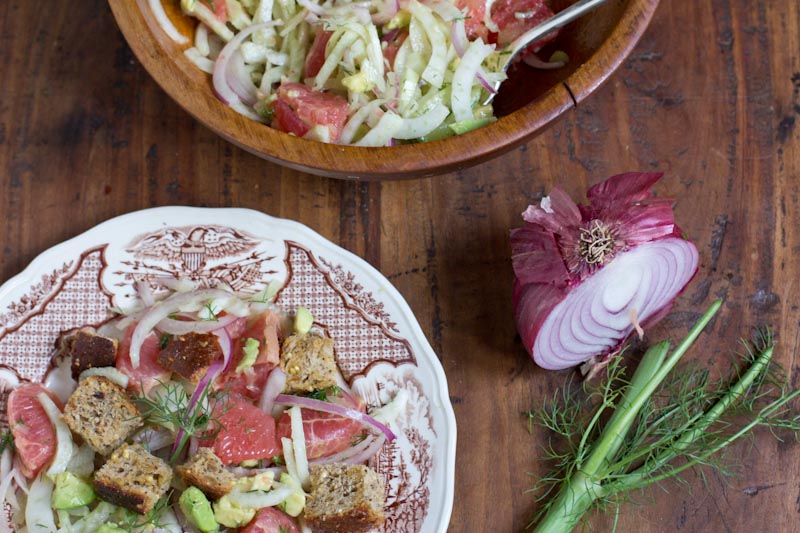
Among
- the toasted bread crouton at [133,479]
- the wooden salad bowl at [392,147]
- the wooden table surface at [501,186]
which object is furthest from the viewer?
the wooden table surface at [501,186]

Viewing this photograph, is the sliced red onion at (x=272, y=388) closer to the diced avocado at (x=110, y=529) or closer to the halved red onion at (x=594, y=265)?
the diced avocado at (x=110, y=529)

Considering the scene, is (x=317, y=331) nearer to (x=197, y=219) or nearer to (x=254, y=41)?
(x=197, y=219)

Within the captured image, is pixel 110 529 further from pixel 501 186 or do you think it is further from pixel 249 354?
pixel 501 186

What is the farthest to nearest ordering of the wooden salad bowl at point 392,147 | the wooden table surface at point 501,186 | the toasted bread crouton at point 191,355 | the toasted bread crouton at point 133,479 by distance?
the wooden table surface at point 501,186
the toasted bread crouton at point 191,355
the toasted bread crouton at point 133,479
the wooden salad bowl at point 392,147

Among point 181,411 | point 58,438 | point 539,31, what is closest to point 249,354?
point 181,411

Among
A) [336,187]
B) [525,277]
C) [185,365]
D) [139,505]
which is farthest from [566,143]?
[139,505]

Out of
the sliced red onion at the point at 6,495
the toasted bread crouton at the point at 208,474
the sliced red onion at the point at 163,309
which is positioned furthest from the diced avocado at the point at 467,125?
the sliced red onion at the point at 6,495
